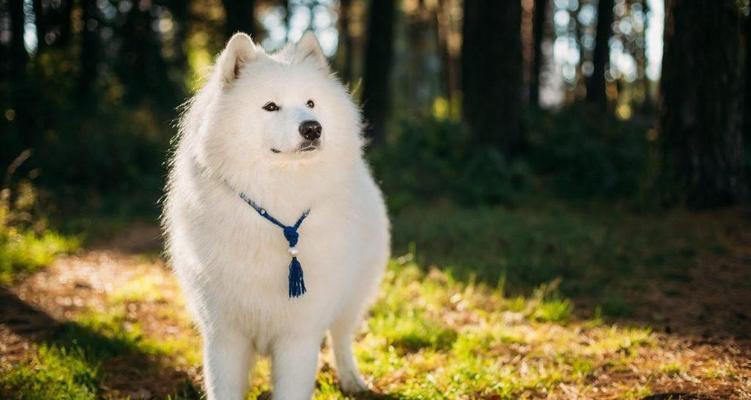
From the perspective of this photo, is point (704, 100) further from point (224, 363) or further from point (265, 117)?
point (224, 363)

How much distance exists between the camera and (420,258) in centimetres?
572

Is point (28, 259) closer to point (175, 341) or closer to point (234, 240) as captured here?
point (175, 341)

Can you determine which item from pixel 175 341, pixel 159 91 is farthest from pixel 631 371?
pixel 159 91

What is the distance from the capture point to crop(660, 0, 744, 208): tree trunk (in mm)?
5961

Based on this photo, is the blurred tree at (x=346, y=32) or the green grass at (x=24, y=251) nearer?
the green grass at (x=24, y=251)

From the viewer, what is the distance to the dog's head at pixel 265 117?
95.7 inches

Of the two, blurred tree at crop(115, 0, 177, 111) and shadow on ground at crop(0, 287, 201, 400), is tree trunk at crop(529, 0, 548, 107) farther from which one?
shadow on ground at crop(0, 287, 201, 400)

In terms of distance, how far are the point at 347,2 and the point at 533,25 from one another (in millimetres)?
6423

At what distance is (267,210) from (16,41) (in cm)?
828

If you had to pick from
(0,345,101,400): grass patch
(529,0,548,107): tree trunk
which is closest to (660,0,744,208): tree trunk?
(0,345,101,400): grass patch

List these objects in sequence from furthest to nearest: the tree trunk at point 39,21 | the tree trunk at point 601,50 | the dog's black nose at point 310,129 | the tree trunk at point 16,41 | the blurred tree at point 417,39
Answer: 1. the blurred tree at point 417,39
2. the tree trunk at point 601,50
3. the tree trunk at point 39,21
4. the tree trunk at point 16,41
5. the dog's black nose at point 310,129

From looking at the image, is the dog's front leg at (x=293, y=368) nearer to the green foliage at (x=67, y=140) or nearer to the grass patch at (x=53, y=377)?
the grass patch at (x=53, y=377)

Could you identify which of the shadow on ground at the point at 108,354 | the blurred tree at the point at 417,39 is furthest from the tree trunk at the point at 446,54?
the shadow on ground at the point at 108,354

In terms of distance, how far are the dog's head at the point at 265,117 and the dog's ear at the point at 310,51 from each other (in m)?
0.09
